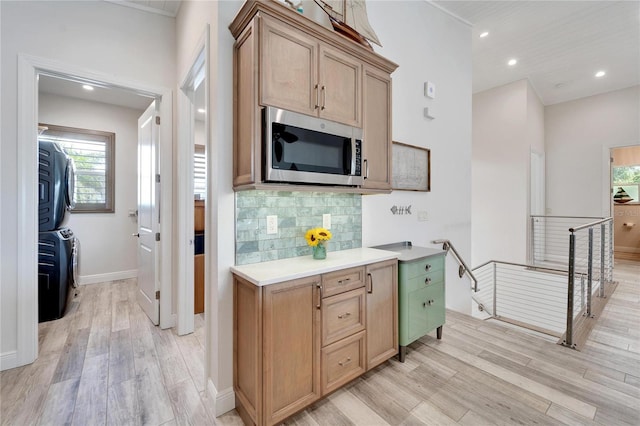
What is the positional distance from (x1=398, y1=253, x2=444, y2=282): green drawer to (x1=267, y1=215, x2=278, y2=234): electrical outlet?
104 centimetres

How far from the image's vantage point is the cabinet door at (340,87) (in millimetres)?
1805

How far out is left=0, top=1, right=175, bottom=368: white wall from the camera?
2084 millimetres

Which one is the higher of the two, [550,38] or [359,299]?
[550,38]

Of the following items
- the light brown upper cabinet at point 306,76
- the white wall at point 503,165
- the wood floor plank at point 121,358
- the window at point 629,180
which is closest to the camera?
the light brown upper cabinet at point 306,76

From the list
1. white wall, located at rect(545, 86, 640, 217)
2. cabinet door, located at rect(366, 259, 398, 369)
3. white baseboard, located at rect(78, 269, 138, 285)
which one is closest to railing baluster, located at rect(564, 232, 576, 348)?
cabinet door, located at rect(366, 259, 398, 369)

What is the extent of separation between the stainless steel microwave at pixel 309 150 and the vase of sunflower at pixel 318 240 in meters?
0.35

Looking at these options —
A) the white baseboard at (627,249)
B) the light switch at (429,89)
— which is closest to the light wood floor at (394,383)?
the light switch at (429,89)

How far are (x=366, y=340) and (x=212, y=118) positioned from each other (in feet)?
5.97

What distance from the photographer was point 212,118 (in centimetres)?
177

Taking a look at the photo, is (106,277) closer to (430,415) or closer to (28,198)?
(28,198)

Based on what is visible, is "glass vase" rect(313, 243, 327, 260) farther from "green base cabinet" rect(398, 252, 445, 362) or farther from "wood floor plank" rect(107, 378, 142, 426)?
"wood floor plank" rect(107, 378, 142, 426)

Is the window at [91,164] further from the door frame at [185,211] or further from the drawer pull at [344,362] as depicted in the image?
the drawer pull at [344,362]

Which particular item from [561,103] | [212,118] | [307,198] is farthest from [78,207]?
[561,103]

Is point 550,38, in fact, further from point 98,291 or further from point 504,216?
point 98,291
